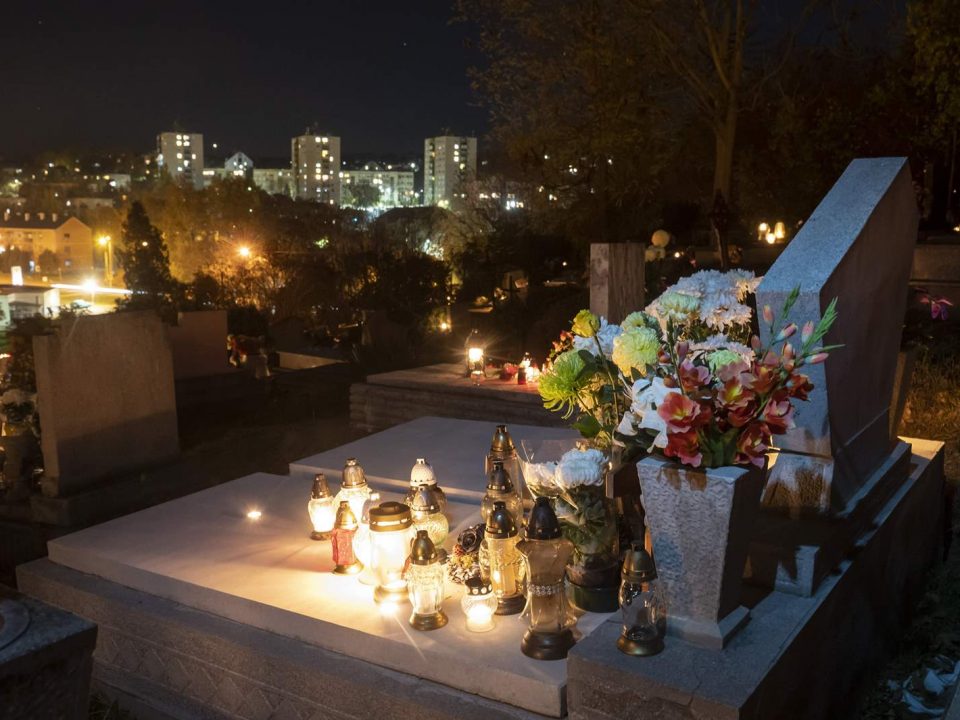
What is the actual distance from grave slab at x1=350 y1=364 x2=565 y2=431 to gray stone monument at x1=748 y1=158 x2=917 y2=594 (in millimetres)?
3220

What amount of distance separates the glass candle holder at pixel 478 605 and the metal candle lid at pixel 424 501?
0.45 metres

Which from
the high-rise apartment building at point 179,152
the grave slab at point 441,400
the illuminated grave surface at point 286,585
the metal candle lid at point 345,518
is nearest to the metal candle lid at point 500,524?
the illuminated grave surface at point 286,585

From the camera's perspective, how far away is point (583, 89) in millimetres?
15961

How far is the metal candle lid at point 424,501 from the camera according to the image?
3543 mm

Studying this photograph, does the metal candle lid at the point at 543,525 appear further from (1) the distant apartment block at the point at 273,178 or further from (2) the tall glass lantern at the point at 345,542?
(1) the distant apartment block at the point at 273,178

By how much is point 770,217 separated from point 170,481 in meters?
20.3

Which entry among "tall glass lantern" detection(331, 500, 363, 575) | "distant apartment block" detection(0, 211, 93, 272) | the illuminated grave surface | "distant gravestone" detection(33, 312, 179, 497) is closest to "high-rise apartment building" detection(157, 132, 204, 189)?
"distant apartment block" detection(0, 211, 93, 272)

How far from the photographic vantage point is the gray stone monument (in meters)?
3.35

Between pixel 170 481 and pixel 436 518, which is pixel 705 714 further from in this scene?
pixel 170 481

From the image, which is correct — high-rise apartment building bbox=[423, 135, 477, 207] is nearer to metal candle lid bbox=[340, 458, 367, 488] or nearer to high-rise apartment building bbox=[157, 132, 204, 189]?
high-rise apartment building bbox=[157, 132, 204, 189]

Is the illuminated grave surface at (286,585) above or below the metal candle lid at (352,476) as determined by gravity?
below

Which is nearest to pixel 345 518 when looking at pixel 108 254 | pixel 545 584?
pixel 545 584

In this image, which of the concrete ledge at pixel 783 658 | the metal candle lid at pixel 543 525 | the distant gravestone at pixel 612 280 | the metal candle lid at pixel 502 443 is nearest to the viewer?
the concrete ledge at pixel 783 658

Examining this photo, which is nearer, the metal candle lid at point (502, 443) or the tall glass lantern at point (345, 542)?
the tall glass lantern at point (345, 542)
